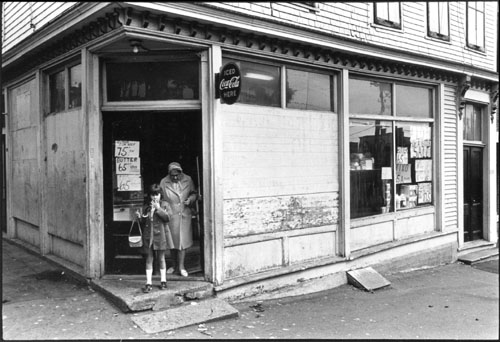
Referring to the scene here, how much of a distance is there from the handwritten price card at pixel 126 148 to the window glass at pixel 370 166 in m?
4.10

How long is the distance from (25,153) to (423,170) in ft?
28.9

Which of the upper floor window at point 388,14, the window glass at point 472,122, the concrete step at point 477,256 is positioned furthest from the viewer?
the window glass at point 472,122

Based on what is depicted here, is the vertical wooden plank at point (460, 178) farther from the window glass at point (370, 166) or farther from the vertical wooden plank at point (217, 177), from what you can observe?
the vertical wooden plank at point (217, 177)

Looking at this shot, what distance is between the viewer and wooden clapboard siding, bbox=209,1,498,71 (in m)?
7.62

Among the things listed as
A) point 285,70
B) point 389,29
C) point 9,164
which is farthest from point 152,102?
point 9,164

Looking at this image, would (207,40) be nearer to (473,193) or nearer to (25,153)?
(25,153)

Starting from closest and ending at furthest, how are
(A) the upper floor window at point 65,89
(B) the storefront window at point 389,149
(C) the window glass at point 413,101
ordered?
(A) the upper floor window at point 65,89 → (B) the storefront window at point 389,149 → (C) the window glass at point 413,101

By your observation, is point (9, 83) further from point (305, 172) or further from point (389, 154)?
point (389, 154)

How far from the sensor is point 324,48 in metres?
8.24

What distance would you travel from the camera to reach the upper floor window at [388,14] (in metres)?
9.41

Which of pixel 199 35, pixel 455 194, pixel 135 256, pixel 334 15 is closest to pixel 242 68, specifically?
pixel 199 35

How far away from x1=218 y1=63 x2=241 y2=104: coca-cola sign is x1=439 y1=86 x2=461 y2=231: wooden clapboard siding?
653 centimetres

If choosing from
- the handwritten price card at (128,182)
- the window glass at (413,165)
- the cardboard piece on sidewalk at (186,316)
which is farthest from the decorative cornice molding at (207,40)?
the cardboard piece on sidewalk at (186,316)

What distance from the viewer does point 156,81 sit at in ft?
23.3
